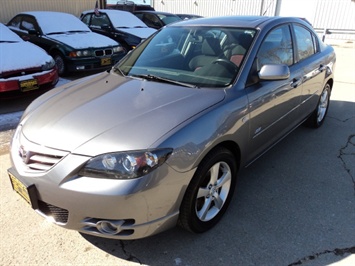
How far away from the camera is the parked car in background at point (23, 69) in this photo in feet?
16.0

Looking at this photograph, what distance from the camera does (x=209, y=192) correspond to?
2549 millimetres

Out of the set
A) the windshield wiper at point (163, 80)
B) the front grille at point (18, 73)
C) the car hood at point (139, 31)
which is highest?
the windshield wiper at point (163, 80)

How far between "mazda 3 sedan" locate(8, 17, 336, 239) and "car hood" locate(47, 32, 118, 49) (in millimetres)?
4151

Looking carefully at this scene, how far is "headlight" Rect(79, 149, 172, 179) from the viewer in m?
1.99

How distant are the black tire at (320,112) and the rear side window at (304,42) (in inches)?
30.7

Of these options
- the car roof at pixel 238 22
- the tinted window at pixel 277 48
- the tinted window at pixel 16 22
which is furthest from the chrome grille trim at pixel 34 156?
the tinted window at pixel 16 22

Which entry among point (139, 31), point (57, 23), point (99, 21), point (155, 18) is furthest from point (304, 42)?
point (155, 18)

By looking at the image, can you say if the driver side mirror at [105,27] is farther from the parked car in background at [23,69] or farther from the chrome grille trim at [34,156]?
the chrome grille trim at [34,156]

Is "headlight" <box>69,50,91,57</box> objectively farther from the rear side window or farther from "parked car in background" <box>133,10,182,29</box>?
the rear side window

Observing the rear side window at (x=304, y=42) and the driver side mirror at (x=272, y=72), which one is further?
the rear side window at (x=304, y=42)

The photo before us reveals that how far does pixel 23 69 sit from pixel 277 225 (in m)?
4.42

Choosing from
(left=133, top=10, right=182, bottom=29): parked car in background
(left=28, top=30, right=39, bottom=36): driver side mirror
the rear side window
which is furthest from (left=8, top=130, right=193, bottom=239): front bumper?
(left=133, top=10, right=182, bottom=29): parked car in background

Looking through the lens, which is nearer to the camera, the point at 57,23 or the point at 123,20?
the point at 57,23

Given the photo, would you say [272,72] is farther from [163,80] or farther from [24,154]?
[24,154]
